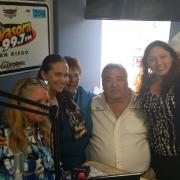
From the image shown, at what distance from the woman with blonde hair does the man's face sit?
2.11 feet

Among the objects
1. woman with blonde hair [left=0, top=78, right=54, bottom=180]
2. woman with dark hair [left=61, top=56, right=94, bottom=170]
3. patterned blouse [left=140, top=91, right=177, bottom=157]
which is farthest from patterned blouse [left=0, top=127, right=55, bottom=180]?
patterned blouse [left=140, top=91, right=177, bottom=157]

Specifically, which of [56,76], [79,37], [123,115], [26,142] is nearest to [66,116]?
[56,76]

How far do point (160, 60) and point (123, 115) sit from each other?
1.39 feet

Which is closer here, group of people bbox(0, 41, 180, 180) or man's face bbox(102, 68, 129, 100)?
group of people bbox(0, 41, 180, 180)

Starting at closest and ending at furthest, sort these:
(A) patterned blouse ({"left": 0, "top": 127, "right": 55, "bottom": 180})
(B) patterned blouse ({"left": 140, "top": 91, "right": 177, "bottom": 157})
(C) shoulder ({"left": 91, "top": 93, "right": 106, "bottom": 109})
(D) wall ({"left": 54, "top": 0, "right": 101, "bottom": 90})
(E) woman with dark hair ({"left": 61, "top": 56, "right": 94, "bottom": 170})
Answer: (A) patterned blouse ({"left": 0, "top": 127, "right": 55, "bottom": 180}), (B) patterned blouse ({"left": 140, "top": 91, "right": 177, "bottom": 157}), (E) woman with dark hair ({"left": 61, "top": 56, "right": 94, "bottom": 170}), (C) shoulder ({"left": 91, "top": 93, "right": 106, "bottom": 109}), (D) wall ({"left": 54, "top": 0, "right": 101, "bottom": 90})

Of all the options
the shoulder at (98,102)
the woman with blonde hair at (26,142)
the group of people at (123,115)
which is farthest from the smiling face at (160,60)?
the woman with blonde hair at (26,142)

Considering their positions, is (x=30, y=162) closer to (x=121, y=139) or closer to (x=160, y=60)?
(x=121, y=139)

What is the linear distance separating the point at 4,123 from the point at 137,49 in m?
1.82

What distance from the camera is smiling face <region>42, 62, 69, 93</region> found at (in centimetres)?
180

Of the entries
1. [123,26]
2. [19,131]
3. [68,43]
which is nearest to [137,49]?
[123,26]

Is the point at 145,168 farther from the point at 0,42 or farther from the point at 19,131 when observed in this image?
the point at 0,42

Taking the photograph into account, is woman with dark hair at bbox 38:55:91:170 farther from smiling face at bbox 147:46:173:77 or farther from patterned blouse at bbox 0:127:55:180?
smiling face at bbox 147:46:173:77

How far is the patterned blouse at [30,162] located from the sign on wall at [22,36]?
2.02 feet

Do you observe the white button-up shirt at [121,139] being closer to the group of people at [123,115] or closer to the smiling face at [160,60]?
the group of people at [123,115]
